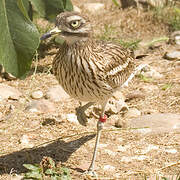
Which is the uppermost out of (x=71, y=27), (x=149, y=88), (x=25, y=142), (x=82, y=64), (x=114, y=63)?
(x=71, y=27)

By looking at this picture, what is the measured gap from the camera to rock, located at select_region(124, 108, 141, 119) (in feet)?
14.9

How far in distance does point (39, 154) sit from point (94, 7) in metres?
3.98

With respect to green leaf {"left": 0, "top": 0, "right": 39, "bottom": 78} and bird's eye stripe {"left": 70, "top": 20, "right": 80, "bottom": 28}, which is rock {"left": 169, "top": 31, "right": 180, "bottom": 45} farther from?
green leaf {"left": 0, "top": 0, "right": 39, "bottom": 78}

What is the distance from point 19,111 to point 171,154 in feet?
5.48

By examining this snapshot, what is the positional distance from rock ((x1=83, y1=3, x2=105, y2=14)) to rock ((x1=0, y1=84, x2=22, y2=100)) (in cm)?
273

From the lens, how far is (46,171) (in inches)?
134

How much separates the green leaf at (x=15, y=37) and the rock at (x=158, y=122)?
186 centimetres

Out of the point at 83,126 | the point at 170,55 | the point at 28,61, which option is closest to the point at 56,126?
the point at 83,126

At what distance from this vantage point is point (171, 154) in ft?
12.7

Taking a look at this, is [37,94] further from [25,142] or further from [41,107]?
[25,142]

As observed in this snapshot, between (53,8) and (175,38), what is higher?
(53,8)

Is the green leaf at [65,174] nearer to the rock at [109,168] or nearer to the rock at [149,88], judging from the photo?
the rock at [109,168]

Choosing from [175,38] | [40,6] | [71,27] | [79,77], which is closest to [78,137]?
[79,77]

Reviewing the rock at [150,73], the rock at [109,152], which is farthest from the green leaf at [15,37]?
the rock at [150,73]
